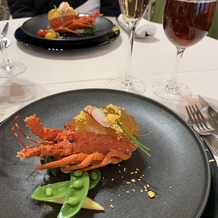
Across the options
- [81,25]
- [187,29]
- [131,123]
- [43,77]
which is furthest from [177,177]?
[81,25]

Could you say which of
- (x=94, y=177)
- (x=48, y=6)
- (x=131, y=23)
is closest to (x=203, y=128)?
(x=94, y=177)

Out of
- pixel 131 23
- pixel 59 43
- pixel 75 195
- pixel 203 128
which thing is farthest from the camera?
pixel 59 43

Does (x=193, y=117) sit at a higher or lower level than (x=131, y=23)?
lower

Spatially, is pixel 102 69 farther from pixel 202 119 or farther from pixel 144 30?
pixel 202 119

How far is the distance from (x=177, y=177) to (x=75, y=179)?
0.22 m

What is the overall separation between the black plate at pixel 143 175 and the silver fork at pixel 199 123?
0.26ft

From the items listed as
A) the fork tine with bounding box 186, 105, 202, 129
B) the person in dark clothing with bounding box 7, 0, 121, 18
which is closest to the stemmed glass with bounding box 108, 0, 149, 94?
the fork tine with bounding box 186, 105, 202, 129

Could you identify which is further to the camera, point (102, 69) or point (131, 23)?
point (102, 69)

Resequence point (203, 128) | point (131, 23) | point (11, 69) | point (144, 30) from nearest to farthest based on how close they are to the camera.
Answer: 1. point (203, 128)
2. point (131, 23)
3. point (11, 69)
4. point (144, 30)

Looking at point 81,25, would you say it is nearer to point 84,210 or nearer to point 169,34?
point 169,34

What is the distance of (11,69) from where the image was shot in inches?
41.7

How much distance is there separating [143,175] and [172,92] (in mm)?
474

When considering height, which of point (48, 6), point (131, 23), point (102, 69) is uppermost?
point (131, 23)

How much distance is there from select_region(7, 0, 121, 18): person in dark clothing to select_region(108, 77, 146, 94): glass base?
1.45m
